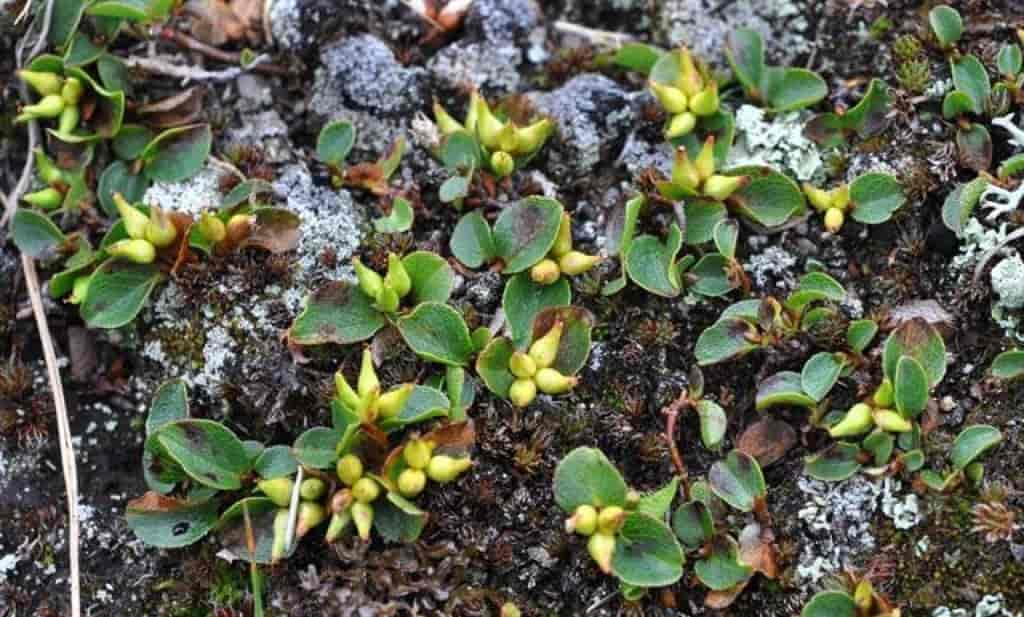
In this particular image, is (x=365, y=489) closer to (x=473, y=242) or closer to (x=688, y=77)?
(x=473, y=242)

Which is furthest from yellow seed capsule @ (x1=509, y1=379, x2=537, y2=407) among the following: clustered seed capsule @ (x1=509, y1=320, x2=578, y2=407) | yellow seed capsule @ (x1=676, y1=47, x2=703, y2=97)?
yellow seed capsule @ (x1=676, y1=47, x2=703, y2=97)

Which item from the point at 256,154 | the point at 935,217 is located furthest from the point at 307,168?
the point at 935,217

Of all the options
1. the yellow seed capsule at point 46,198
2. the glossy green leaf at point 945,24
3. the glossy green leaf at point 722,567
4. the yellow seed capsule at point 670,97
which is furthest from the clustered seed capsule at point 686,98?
the yellow seed capsule at point 46,198

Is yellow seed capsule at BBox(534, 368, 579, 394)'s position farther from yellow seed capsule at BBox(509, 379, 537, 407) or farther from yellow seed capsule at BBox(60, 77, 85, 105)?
yellow seed capsule at BBox(60, 77, 85, 105)

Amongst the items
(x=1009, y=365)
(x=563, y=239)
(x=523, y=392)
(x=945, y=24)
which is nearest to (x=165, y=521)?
(x=523, y=392)

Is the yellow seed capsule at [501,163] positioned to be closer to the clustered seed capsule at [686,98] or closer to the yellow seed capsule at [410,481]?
the clustered seed capsule at [686,98]

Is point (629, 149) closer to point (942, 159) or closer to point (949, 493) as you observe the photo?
point (942, 159)
